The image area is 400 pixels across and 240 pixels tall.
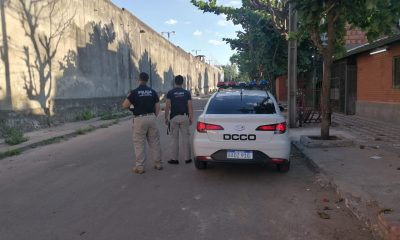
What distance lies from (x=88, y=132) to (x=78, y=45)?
6.86m

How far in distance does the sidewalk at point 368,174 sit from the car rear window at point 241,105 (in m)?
1.55

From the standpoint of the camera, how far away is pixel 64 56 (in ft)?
61.7

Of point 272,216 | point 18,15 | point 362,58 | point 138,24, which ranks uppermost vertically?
point 138,24

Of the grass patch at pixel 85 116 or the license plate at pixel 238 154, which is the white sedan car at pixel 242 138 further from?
the grass patch at pixel 85 116

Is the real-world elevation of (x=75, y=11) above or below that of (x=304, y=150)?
above

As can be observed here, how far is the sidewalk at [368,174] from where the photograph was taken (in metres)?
4.61

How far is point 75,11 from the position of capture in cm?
2012

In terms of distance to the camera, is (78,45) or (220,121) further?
(78,45)

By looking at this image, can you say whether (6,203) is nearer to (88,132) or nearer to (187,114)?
(187,114)

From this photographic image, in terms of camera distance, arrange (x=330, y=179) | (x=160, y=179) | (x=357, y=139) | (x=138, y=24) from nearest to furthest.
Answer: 1. (x=330, y=179)
2. (x=160, y=179)
3. (x=357, y=139)
4. (x=138, y=24)

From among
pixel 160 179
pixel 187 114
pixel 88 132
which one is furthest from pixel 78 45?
pixel 160 179

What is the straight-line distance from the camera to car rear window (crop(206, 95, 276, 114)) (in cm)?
725

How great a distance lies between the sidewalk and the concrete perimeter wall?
32.8 ft

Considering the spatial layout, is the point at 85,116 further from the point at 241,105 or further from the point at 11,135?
the point at 241,105
